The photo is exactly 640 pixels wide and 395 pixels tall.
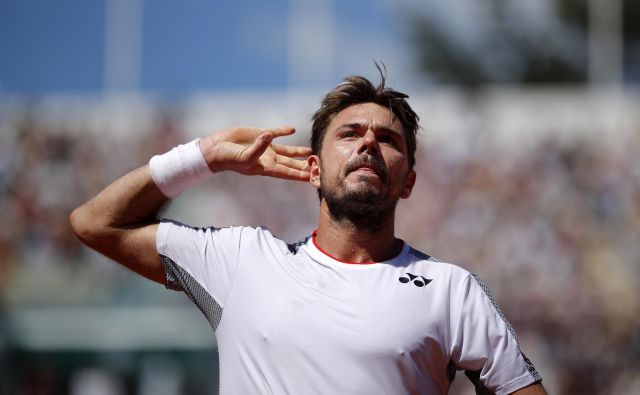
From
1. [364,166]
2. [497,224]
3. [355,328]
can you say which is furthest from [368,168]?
[497,224]

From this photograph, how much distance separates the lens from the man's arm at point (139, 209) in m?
4.18

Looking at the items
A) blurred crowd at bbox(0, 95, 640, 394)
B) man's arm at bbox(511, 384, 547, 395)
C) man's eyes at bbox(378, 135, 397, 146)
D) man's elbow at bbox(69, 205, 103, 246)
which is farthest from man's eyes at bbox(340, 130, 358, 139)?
blurred crowd at bbox(0, 95, 640, 394)

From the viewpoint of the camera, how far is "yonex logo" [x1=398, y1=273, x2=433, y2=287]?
12.5 feet

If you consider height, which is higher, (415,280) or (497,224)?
(415,280)

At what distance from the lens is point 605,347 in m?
12.5

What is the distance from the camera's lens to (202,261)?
161 inches

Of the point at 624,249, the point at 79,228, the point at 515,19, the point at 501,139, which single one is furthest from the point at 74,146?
the point at 515,19

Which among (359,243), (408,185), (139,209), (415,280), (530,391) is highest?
(408,185)

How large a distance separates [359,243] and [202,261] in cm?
71

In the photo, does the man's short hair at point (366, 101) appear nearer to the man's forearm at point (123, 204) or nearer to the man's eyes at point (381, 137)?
the man's eyes at point (381, 137)

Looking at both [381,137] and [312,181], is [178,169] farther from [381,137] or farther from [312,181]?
[381,137]

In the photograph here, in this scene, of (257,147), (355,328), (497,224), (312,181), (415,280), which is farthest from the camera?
(497,224)

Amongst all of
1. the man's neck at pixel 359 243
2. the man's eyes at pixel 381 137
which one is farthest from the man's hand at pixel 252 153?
the man's neck at pixel 359 243

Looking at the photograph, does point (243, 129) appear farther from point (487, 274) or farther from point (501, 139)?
point (501, 139)
